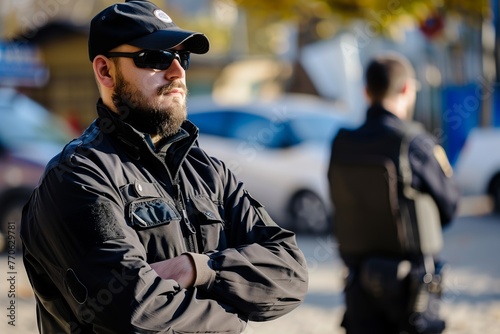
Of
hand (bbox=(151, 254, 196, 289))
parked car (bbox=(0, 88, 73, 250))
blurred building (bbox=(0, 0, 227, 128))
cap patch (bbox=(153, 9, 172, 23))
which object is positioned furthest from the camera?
blurred building (bbox=(0, 0, 227, 128))

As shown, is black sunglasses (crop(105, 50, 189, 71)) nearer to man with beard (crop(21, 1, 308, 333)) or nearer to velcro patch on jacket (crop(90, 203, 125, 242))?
man with beard (crop(21, 1, 308, 333))

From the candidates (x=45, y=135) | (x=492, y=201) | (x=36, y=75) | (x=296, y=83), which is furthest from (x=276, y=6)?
(x=36, y=75)

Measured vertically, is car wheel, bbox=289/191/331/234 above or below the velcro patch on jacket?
below

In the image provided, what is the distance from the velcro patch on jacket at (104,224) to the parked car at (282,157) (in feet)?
32.8

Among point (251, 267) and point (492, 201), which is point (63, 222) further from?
point (492, 201)

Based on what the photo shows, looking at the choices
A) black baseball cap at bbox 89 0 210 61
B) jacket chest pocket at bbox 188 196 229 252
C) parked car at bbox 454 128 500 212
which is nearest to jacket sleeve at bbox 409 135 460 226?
jacket chest pocket at bbox 188 196 229 252

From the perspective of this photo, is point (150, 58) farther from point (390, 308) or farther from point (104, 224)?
point (390, 308)

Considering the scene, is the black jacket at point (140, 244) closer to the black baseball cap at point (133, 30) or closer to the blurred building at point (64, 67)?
the black baseball cap at point (133, 30)

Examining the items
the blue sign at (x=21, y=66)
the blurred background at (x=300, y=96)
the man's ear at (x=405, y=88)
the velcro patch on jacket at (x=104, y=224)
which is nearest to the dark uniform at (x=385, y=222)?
the man's ear at (x=405, y=88)

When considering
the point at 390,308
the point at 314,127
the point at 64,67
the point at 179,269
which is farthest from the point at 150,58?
the point at 64,67

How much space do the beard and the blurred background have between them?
4916 mm

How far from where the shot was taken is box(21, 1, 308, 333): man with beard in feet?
8.41

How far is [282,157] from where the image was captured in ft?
42.7

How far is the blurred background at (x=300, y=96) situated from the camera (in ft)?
41.0
